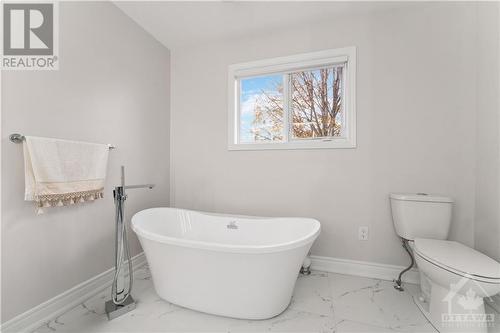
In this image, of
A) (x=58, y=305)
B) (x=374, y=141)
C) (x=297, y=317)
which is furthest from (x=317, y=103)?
(x=58, y=305)

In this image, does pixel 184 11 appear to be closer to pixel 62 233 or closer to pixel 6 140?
pixel 6 140

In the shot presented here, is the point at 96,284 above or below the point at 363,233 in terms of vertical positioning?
below

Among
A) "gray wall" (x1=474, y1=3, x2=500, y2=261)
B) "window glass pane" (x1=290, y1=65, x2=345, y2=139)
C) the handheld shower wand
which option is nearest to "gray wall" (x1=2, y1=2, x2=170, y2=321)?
the handheld shower wand

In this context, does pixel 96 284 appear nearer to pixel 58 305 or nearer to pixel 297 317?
pixel 58 305

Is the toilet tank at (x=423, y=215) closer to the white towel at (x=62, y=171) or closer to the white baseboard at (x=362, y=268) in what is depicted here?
the white baseboard at (x=362, y=268)

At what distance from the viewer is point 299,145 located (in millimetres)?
2131

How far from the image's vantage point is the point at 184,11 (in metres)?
1.97

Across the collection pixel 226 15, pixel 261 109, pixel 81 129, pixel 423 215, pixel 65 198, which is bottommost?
pixel 423 215

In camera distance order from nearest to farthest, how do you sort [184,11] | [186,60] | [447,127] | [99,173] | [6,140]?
1. [6,140]
2. [99,173]
3. [447,127]
4. [184,11]
5. [186,60]

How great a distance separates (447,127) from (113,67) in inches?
109

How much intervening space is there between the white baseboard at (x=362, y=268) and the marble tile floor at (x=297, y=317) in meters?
0.15

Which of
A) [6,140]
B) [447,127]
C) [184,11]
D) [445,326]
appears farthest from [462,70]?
[6,140]

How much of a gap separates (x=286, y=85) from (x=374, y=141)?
100cm

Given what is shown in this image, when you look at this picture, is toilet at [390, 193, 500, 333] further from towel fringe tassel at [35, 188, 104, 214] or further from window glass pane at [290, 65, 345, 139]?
towel fringe tassel at [35, 188, 104, 214]
